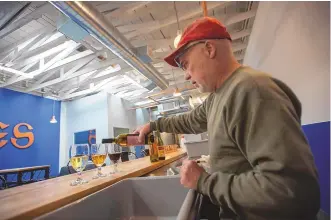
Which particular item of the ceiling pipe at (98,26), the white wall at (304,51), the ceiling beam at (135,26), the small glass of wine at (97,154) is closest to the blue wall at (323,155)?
the white wall at (304,51)

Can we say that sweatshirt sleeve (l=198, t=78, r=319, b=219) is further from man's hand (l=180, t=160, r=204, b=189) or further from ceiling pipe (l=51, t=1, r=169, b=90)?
ceiling pipe (l=51, t=1, r=169, b=90)

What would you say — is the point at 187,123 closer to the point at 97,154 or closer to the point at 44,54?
the point at 97,154

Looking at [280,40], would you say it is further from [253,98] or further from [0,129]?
[0,129]

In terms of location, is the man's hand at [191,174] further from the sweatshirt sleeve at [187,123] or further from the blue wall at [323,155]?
the blue wall at [323,155]

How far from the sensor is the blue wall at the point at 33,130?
4992mm

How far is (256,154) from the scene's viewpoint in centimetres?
48

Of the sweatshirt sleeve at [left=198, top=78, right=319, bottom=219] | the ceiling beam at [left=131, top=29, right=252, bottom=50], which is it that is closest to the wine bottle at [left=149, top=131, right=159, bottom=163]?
the sweatshirt sleeve at [left=198, top=78, right=319, bottom=219]

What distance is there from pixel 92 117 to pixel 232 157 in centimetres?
671

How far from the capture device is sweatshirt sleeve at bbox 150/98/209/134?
3.79 ft

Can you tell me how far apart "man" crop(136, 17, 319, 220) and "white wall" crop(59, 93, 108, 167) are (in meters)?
6.06

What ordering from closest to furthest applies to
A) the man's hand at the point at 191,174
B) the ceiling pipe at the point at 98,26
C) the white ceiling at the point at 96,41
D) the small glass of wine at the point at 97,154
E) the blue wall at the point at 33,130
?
the man's hand at the point at 191,174
the small glass of wine at the point at 97,154
the ceiling pipe at the point at 98,26
the white ceiling at the point at 96,41
the blue wall at the point at 33,130

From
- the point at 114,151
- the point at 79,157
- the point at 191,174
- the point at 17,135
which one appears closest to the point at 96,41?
the point at 114,151

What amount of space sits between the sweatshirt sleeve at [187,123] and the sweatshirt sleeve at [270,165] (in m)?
0.60

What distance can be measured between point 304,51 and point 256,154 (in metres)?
1.42
